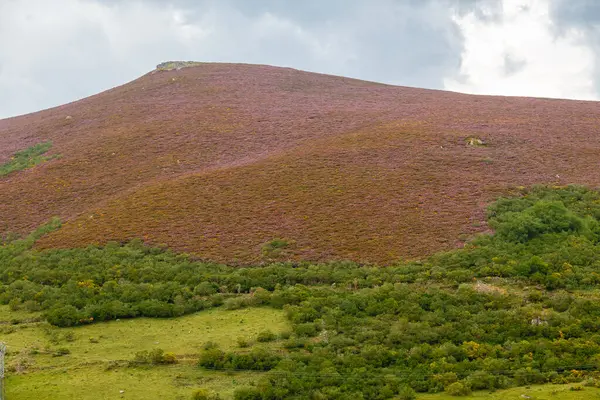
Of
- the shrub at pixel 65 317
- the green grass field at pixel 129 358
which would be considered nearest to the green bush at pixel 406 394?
the green grass field at pixel 129 358

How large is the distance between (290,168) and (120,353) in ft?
77.3

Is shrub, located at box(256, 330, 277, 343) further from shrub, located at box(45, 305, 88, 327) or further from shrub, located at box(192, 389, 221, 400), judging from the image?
shrub, located at box(45, 305, 88, 327)

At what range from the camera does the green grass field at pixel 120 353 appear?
19250mm

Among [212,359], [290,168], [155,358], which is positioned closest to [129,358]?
[155,358]

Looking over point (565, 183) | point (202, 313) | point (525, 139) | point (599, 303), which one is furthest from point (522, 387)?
point (525, 139)

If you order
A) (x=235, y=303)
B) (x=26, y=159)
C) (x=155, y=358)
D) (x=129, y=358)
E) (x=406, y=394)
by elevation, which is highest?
(x=26, y=159)

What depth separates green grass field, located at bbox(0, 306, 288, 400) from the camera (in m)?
19.2

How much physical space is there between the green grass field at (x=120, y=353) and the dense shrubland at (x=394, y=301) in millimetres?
742

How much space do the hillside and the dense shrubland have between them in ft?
7.53

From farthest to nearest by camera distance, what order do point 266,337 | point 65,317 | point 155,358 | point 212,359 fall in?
1. point 65,317
2. point 266,337
3. point 155,358
4. point 212,359

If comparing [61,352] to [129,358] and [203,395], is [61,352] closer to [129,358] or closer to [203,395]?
[129,358]

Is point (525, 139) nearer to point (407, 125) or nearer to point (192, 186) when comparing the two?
point (407, 125)

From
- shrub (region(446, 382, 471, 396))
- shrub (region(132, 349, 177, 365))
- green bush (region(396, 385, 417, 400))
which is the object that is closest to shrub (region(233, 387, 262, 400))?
shrub (region(132, 349, 177, 365))

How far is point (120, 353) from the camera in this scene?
2295 centimetres
